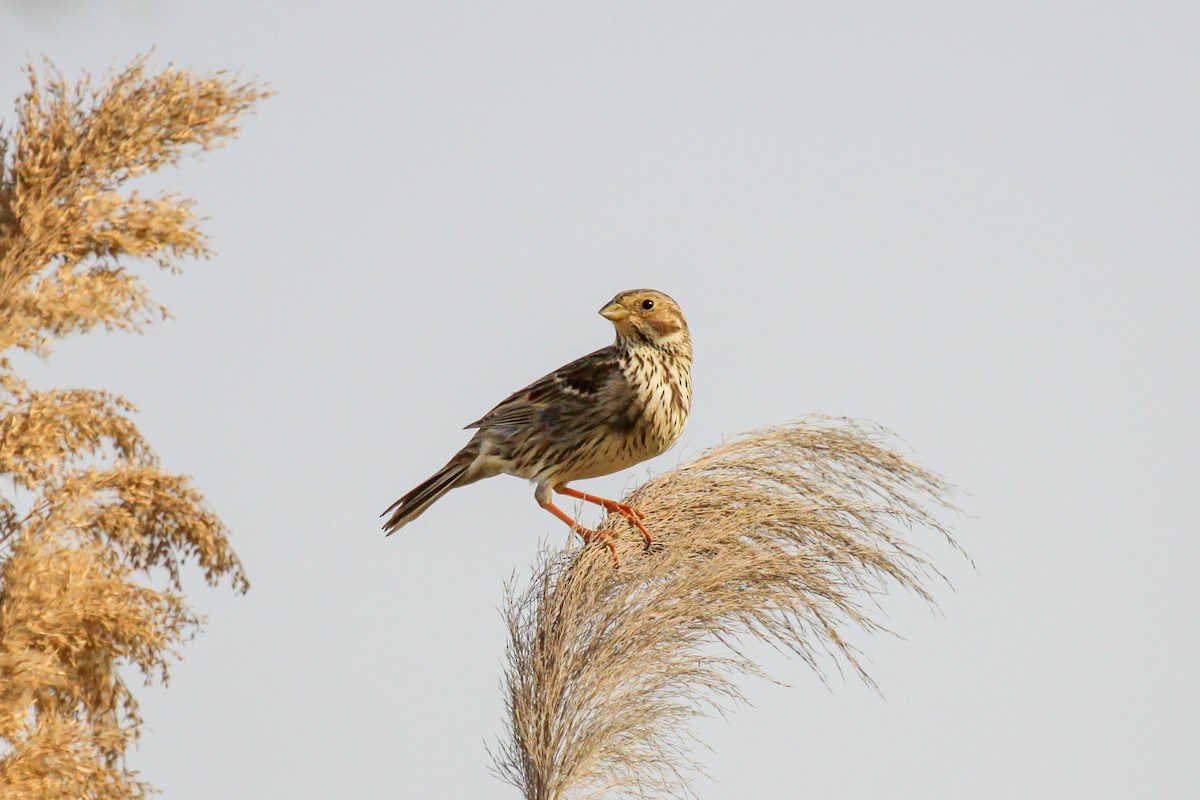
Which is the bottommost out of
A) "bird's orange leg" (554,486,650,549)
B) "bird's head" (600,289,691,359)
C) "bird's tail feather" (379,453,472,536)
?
"bird's orange leg" (554,486,650,549)

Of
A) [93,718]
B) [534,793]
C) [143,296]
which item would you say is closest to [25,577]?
[93,718]

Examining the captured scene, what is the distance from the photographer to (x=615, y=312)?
19.4ft

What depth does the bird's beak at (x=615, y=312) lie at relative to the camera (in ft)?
19.3

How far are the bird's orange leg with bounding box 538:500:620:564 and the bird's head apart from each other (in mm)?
716

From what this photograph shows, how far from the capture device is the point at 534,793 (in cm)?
419

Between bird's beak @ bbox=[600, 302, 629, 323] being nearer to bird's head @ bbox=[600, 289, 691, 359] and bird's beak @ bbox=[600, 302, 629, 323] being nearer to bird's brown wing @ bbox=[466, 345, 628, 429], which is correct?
bird's head @ bbox=[600, 289, 691, 359]

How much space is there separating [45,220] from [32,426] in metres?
0.62

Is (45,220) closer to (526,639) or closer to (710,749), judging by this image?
(526,639)

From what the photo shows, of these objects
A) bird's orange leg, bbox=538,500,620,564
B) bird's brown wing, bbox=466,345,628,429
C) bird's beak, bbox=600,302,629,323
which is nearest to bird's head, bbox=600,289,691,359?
bird's beak, bbox=600,302,629,323

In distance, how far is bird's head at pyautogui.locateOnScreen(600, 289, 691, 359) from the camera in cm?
591

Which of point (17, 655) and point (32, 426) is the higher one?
point (32, 426)

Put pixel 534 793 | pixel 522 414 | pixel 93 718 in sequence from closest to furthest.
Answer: pixel 534 793 → pixel 93 718 → pixel 522 414

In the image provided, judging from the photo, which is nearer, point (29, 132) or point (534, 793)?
point (534, 793)

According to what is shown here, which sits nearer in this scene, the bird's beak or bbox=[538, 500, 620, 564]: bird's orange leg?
bbox=[538, 500, 620, 564]: bird's orange leg
